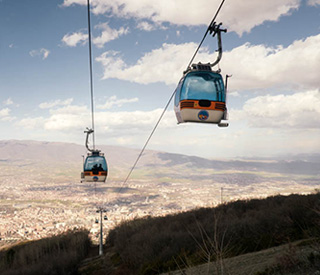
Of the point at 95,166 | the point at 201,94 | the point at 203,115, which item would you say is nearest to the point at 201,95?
the point at 201,94

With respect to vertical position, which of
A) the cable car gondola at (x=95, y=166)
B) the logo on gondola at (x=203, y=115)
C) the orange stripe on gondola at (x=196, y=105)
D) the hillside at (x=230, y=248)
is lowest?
the hillside at (x=230, y=248)

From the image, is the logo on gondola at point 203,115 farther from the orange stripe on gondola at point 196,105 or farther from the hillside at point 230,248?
the hillside at point 230,248

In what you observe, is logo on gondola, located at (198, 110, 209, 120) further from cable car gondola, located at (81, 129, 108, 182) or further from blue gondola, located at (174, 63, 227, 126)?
cable car gondola, located at (81, 129, 108, 182)

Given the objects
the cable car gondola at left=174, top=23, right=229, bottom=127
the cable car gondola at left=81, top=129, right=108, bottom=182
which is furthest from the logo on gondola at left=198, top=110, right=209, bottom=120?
the cable car gondola at left=81, top=129, right=108, bottom=182

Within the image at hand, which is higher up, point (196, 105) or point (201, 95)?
point (201, 95)

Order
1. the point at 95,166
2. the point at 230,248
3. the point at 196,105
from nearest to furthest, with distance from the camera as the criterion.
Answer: the point at 196,105
the point at 230,248
the point at 95,166

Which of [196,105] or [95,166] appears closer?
[196,105]

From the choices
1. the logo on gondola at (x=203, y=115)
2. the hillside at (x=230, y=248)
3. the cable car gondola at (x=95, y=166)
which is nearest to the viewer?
the hillside at (x=230, y=248)

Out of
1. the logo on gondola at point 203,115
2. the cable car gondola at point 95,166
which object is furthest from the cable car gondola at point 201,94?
the cable car gondola at point 95,166

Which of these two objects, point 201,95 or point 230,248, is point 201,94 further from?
point 230,248
